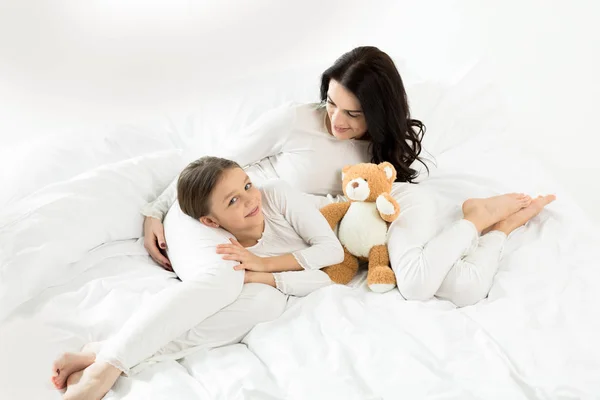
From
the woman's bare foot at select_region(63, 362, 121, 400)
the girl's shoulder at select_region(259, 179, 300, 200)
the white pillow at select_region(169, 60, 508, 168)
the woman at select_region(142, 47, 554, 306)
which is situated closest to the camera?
the woman's bare foot at select_region(63, 362, 121, 400)

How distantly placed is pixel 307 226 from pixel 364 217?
0.53 ft

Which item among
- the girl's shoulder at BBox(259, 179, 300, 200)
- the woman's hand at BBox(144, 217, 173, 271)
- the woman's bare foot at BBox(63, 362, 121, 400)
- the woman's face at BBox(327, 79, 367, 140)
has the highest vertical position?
the woman's face at BBox(327, 79, 367, 140)

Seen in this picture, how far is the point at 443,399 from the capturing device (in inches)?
52.9

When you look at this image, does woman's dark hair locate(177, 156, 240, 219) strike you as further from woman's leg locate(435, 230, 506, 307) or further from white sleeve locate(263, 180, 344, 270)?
woman's leg locate(435, 230, 506, 307)

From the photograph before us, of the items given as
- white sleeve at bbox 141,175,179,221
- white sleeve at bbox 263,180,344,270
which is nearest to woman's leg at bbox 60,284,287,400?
white sleeve at bbox 263,180,344,270

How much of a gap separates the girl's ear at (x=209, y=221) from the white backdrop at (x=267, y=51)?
889 mm

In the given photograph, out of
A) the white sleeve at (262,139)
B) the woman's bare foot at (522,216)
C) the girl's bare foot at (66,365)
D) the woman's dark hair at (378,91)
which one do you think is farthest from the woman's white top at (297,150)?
the girl's bare foot at (66,365)

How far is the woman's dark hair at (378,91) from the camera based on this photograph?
76.5 inches

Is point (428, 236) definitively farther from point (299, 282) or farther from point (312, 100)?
point (312, 100)

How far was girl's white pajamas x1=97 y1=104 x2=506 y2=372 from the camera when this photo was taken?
5.08ft

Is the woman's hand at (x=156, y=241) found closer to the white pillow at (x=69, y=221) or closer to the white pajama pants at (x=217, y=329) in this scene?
the white pillow at (x=69, y=221)

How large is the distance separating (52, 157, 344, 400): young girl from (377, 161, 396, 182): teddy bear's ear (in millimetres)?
228

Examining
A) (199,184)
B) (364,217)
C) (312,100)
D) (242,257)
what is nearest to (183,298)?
(242,257)

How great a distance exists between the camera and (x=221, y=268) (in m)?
1.66
